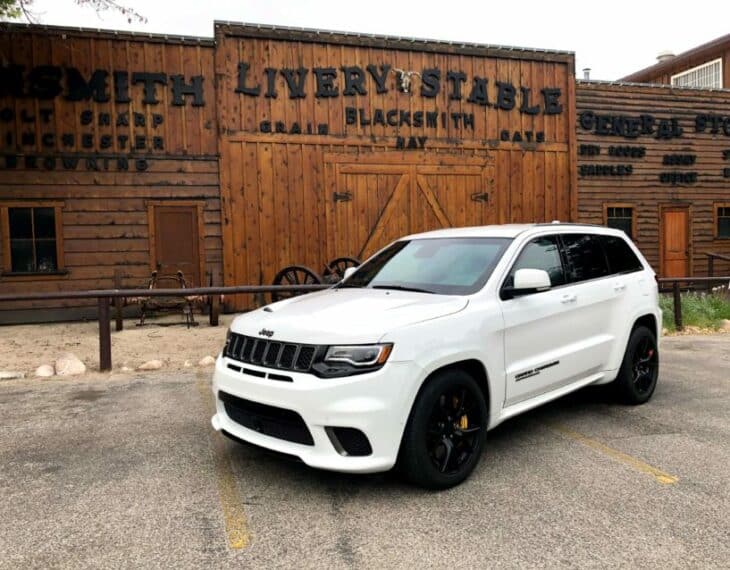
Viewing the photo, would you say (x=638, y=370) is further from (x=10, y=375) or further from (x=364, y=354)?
(x=10, y=375)

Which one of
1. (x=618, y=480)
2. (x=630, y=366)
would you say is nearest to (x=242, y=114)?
(x=630, y=366)

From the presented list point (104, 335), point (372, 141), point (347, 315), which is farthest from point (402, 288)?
point (372, 141)

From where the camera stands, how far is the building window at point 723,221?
1695 centimetres

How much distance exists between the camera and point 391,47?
13.1 m

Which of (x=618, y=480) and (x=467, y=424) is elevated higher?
(x=467, y=424)

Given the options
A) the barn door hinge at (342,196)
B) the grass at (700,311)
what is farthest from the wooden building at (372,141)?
the grass at (700,311)

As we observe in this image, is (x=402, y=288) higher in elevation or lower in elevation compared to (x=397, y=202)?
lower

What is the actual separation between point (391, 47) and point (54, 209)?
773 centimetres

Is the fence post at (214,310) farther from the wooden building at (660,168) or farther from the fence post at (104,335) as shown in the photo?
the wooden building at (660,168)

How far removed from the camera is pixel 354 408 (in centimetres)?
322

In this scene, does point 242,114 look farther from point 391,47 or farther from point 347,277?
point 347,277

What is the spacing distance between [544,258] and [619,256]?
1285mm

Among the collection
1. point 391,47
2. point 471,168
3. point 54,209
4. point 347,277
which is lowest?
point 347,277

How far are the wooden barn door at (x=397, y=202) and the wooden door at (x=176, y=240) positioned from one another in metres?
2.78
